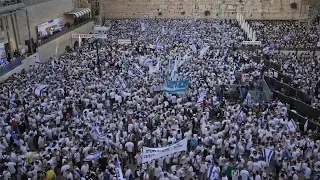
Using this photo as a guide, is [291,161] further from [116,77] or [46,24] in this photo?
[46,24]

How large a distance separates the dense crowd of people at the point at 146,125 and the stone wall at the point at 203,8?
19.0 meters

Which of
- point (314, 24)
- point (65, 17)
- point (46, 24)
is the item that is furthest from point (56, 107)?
point (314, 24)

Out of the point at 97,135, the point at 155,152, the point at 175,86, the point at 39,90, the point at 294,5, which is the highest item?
the point at 294,5

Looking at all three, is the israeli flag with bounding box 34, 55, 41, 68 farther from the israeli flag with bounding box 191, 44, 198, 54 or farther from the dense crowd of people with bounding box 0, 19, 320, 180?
the israeli flag with bounding box 191, 44, 198, 54

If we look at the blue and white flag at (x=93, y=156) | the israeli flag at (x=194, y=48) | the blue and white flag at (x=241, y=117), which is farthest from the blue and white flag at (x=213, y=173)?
the israeli flag at (x=194, y=48)

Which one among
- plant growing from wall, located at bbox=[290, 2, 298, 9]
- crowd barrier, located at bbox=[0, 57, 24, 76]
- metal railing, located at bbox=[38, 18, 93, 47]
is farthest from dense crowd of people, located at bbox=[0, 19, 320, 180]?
plant growing from wall, located at bbox=[290, 2, 298, 9]

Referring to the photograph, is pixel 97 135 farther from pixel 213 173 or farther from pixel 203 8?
pixel 203 8

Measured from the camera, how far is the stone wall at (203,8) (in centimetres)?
4016

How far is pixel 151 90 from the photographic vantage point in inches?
698

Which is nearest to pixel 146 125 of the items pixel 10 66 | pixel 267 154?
pixel 267 154

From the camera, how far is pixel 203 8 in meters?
40.8

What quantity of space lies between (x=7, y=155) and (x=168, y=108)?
6.58m

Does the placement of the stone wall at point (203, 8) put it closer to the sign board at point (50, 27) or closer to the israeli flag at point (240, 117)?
the sign board at point (50, 27)

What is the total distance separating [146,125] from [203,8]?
29.3m
